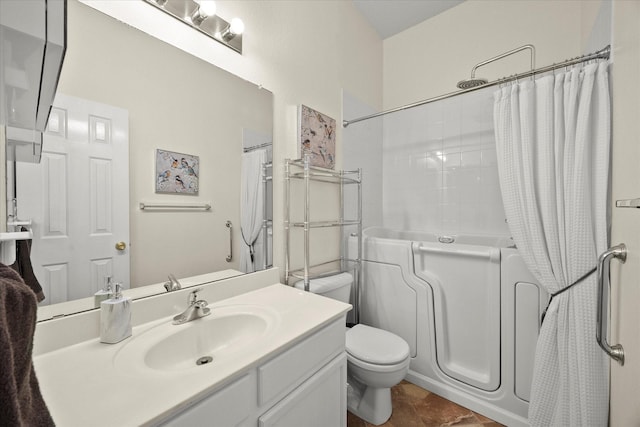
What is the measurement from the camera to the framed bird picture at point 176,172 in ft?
3.37

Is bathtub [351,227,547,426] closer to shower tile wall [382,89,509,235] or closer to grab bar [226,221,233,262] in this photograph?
shower tile wall [382,89,509,235]

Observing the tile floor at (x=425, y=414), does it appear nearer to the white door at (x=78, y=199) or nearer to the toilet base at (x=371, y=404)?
the toilet base at (x=371, y=404)

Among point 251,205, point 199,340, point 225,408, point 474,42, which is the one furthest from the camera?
point 474,42

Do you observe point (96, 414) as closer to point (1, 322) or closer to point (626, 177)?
point (1, 322)

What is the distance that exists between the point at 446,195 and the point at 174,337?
2283 mm

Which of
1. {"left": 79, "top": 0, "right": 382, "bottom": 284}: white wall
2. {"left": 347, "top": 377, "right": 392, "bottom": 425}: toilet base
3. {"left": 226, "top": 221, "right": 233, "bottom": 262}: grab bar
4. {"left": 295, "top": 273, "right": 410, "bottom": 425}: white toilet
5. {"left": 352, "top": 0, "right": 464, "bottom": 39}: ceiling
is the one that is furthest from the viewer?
{"left": 352, "top": 0, "right": 464, "bottom": 39}: ceiling

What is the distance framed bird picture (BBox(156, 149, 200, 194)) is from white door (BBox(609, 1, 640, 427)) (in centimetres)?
145

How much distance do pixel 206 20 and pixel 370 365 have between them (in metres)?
1.79

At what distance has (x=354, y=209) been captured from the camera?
2.23m

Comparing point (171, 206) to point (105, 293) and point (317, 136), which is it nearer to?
point (105, 293)

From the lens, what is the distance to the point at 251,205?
135cm

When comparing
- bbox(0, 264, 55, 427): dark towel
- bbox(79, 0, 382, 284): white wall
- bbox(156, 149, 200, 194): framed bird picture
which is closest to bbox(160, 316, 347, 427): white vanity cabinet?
bbox(0, 264, 55, 427): dark towel

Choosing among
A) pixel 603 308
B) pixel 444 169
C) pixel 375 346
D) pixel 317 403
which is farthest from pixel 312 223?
pixel 444 169

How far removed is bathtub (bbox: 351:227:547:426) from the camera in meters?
1.43
